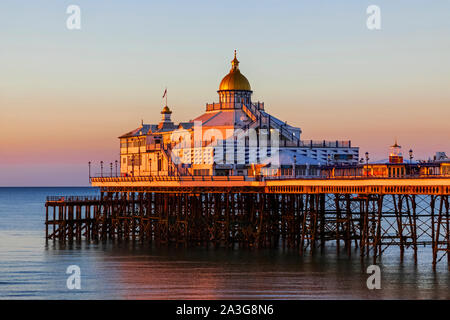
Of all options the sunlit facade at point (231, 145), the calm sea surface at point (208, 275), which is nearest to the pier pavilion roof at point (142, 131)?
the sunlit facade at point (231, 145)

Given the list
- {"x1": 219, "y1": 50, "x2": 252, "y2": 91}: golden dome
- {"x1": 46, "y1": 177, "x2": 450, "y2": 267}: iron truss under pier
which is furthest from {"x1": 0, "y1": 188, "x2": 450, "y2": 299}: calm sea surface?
{"x1": 219, "y1": 50, "x2": 252, "y2": 91}: golden dome

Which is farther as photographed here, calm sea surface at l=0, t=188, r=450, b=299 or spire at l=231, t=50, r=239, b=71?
spire at l=231, t=50, r=239, b=71

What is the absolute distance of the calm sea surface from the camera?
2379 inches

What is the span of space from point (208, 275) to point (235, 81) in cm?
4372

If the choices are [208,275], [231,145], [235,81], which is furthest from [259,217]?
[235,81]

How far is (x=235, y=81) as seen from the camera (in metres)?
109

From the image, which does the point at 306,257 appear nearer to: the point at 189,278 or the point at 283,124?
the point at 189,278

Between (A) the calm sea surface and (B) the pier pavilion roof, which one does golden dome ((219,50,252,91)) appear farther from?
(A) the calm sea surface

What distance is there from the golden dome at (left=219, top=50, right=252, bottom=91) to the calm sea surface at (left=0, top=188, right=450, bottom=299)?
85.8 ft

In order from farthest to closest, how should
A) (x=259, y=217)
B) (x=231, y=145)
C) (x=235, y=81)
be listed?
(x=235, y=81) < (x=231, y=145) < (x=259, y=217)

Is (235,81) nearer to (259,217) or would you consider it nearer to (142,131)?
(142,131)

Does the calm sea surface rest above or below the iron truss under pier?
below

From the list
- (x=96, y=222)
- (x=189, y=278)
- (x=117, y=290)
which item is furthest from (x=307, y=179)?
(x=96, y=222)
